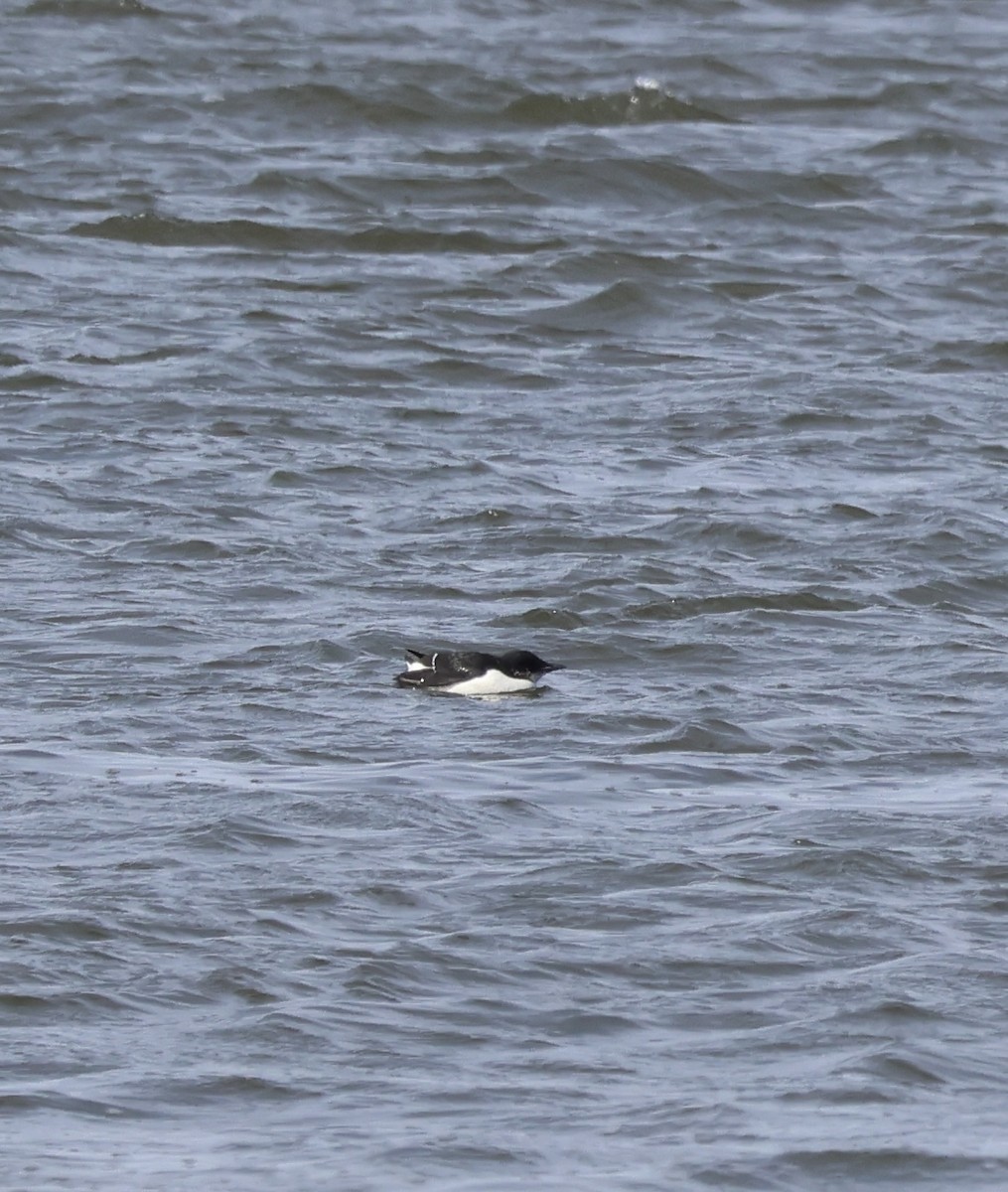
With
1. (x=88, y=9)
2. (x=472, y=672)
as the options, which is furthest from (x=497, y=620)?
(x=88, y=9)

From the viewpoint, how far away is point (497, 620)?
11.3 meters

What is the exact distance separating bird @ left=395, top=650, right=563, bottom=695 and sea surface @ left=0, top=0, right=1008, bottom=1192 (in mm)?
165

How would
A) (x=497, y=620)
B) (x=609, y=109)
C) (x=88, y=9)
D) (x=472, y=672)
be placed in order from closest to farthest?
(x=472, y=672)
(x=497, y=620)
(x=609, y=109)
(x=88, y=9)

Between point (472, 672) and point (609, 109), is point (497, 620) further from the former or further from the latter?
point (609, 109)

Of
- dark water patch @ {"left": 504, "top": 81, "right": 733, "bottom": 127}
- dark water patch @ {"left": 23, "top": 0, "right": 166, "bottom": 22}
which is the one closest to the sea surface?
dark water patch @ {"left": 504, "top": 81, "right": 733, "bottom": 127}

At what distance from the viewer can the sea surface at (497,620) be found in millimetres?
6430

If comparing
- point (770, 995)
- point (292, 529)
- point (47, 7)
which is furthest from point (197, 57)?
point (770, 995)

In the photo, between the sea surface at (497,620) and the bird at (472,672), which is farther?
the bird at (472,672)

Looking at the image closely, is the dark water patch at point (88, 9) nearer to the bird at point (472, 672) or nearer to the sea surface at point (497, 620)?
the sea surface at point (497, 620)

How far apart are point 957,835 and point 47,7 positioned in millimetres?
18563

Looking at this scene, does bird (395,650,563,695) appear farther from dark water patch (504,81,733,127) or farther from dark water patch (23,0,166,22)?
dark water patch (23,0,166,22)

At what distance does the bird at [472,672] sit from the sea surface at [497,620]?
165 millimetres

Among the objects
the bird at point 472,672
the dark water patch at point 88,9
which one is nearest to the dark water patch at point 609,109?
the dark water patch at point 88,9

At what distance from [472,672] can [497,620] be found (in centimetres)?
141
